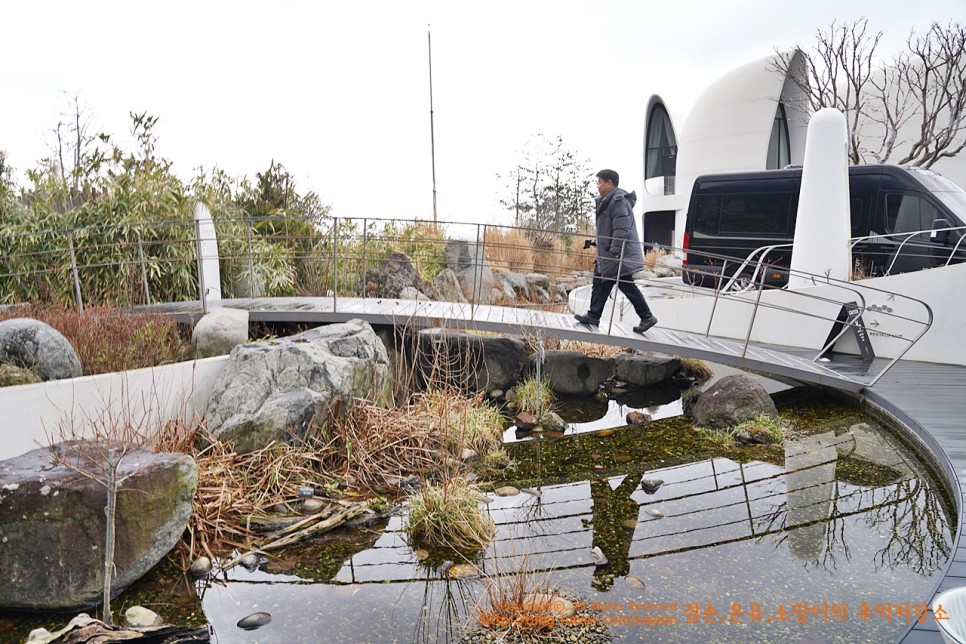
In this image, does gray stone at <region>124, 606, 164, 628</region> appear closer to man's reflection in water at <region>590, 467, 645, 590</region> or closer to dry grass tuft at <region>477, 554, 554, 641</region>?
dry grass tuft at <region>477, 554, 554, 641</region>

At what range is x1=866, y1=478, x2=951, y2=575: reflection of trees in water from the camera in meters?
3.92

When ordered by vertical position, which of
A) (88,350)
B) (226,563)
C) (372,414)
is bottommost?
(226,563)

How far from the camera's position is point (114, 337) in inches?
235

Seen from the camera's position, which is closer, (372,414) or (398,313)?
(372,414)

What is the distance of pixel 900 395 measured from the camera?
6.62 meters

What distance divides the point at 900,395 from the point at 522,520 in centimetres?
423

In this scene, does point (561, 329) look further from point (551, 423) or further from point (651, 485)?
point (651, 485)

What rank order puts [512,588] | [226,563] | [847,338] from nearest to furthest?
[512,588] < [226,563] < [847,338]

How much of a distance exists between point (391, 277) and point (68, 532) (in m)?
7.50

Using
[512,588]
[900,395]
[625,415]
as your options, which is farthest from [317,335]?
[900,395]

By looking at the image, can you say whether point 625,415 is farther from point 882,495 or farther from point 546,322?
point 882,495

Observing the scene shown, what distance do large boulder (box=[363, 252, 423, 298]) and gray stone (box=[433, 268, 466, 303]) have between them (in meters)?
0.99

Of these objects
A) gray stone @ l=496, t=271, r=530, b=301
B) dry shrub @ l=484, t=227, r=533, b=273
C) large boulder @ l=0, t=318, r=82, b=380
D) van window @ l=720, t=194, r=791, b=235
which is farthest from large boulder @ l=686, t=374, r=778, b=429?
dry shrub @ l=484, t=227, r=533, b=273

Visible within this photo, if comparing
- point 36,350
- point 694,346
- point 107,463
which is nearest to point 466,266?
point 694,346
